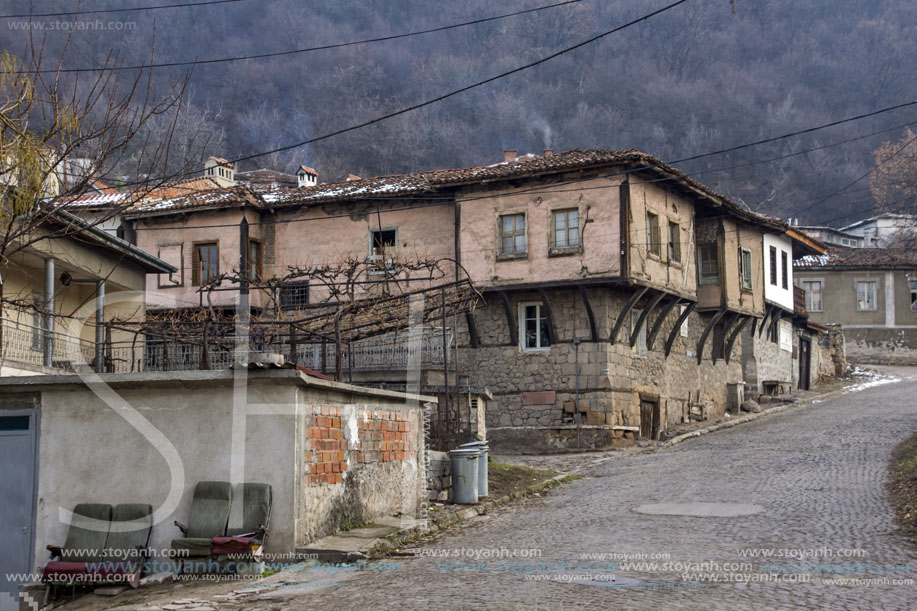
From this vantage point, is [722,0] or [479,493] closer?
[479,493]

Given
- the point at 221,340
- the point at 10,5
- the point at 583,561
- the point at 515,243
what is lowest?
the point at 583,561

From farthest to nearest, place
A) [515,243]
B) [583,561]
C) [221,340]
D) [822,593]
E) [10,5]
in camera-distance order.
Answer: [10,5] → [515,243] → [221,340] → [583,561] → [822,593]

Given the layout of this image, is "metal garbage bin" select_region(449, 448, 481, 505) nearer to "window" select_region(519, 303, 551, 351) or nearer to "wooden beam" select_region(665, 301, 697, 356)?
"window" select_region(519, 303, 551, 351)

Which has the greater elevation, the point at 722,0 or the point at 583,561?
the point at 722,0

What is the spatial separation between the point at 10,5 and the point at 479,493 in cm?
7517

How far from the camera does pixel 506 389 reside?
26.9 meters

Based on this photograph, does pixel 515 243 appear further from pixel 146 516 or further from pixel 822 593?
pixel 822 593

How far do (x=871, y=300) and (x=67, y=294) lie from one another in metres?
38.9

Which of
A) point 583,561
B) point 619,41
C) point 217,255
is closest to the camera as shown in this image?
point 583,561

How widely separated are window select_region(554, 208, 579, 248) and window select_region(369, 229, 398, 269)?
16.3ft

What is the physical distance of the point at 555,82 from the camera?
318 ft

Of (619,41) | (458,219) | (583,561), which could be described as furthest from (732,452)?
(619,41)

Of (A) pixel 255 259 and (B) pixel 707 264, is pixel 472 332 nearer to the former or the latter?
(A) pixel 255 259

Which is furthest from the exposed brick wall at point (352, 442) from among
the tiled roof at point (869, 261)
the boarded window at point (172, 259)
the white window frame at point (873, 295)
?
the white window frame at point (873, 295)
